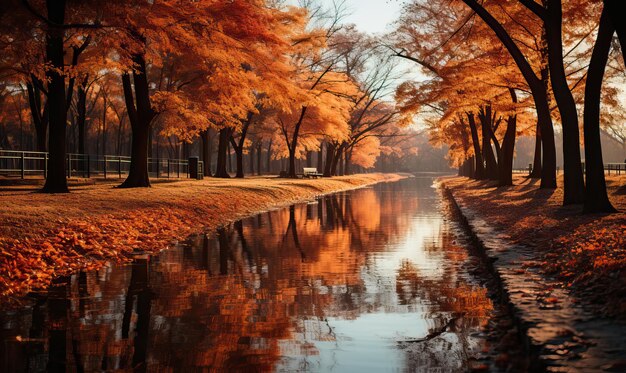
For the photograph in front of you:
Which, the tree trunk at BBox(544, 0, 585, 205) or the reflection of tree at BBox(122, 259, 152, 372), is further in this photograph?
the tree trunk at BBox(544, 0, 585, 205)

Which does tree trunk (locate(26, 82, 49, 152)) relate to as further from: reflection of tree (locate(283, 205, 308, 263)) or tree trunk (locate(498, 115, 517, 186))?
tree trunk (locate(498, 115, 517, 186))

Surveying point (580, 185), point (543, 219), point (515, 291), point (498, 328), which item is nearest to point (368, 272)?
point (515, 291)

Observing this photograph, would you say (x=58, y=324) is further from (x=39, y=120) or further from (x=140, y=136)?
(x=39, y=120)

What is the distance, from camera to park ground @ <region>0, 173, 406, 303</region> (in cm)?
959

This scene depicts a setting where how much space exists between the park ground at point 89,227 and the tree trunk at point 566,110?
30.6 feet

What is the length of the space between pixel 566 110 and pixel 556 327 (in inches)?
452

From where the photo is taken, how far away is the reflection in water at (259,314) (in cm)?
530

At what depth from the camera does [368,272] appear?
31.2 ft

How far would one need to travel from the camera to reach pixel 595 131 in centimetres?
1415

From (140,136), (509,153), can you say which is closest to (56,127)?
(140,136)

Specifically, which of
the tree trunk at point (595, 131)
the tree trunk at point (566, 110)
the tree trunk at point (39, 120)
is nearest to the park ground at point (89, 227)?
the tree trunk at point (595, 131)

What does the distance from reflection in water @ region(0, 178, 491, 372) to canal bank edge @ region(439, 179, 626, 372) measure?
0.47m

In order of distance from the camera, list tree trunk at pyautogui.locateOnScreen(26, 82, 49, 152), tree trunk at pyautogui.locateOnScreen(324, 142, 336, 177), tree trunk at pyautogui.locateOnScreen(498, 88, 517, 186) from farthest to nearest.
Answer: tree trunk at pyautogui.locateOnScreen(324, 142, 336, 177), tree trunk at pyautogui.locateOnScreen(26, 82, 49, 152), tree trunk at pyautogui.locateOnScreen(498, 88, 517, 186)

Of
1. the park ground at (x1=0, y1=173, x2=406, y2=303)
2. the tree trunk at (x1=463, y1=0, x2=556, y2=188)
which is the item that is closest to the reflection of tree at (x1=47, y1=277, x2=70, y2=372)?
the park ground at (x1=0, y1=173, x2=406, y2=303)
